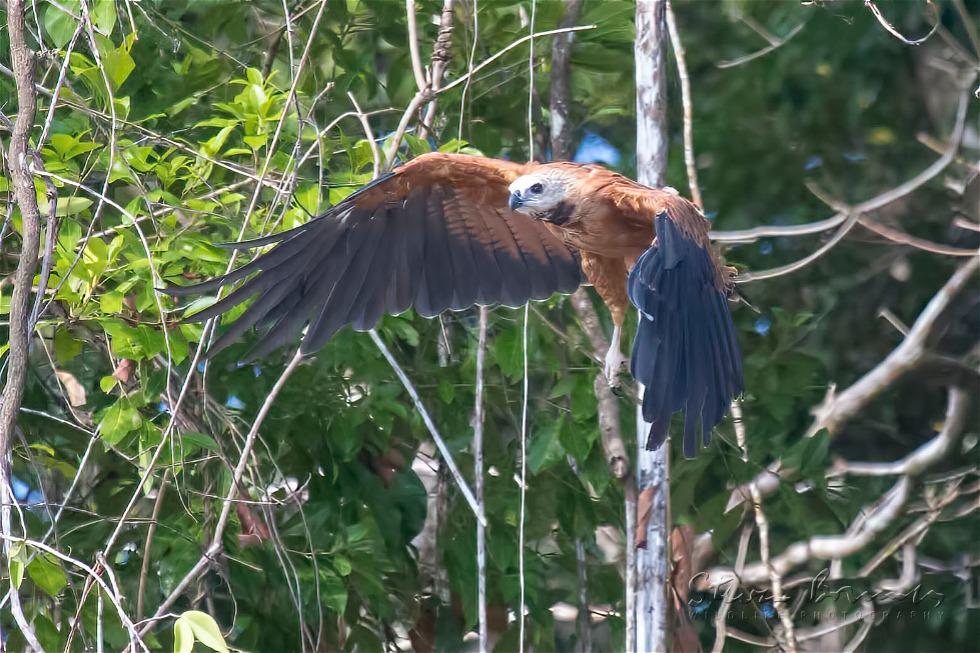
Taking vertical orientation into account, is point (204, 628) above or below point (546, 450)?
above

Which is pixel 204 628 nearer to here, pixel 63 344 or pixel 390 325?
pixel 63 344

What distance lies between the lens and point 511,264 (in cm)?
433

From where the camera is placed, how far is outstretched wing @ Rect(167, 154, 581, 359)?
378 centimetres

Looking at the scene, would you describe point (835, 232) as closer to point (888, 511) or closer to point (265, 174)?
point (888, 511)

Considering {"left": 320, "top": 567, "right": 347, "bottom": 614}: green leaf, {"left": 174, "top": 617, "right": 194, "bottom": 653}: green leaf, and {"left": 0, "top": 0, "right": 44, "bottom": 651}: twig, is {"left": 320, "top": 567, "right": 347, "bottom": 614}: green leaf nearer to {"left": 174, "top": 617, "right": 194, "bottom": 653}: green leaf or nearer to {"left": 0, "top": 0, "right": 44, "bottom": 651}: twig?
{"left": 0, "top": 0, "right": 44, "bottom": 651}: twig

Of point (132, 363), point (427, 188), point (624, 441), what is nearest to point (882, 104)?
point (624, 441)

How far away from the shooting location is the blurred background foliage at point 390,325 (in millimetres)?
3816

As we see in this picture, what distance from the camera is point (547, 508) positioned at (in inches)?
187

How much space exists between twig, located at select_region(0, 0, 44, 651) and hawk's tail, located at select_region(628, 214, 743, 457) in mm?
1490

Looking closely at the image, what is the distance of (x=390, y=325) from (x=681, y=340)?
1.43m

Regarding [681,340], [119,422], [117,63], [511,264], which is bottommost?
[119,422]

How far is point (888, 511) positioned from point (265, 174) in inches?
134

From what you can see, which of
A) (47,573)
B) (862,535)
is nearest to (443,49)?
(47,573)

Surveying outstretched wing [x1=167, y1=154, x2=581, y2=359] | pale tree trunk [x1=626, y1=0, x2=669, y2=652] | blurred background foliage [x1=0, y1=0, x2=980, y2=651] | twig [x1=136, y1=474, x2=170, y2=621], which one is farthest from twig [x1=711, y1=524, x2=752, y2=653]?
twig [x1=136, y1=474, x2=170, y2=621]
